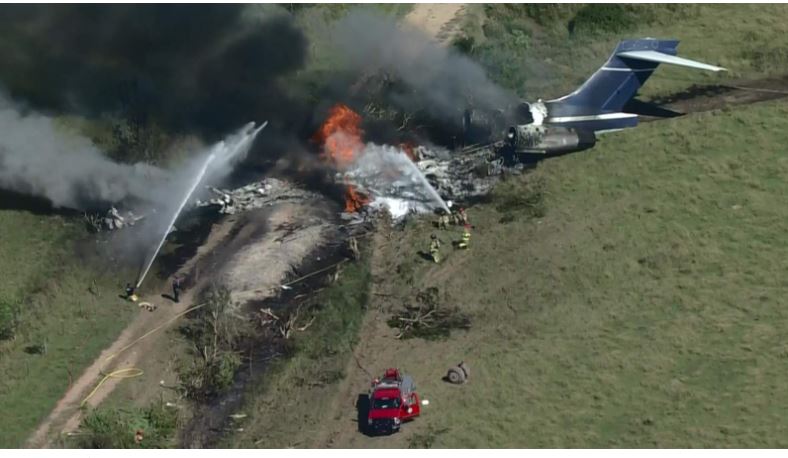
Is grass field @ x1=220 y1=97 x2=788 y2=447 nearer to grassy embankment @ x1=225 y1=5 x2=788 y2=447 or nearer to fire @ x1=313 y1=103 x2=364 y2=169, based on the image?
grassy embankment @ x1=225 y1=5 x2=788 y2=447

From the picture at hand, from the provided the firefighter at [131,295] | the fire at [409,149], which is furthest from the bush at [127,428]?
the fire at [409,149]

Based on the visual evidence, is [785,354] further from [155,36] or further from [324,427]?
[155,36]

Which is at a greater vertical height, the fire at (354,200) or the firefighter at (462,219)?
the fire at (354,200)

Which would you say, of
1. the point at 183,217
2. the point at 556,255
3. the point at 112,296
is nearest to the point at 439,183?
the point at 556,255

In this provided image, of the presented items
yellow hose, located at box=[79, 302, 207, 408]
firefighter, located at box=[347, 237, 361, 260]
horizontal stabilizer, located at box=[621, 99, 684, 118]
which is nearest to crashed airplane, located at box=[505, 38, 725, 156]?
horizontal stabilizer, located at box=[621, 99, 684, 118]

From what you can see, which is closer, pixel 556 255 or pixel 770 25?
pixel 556 255

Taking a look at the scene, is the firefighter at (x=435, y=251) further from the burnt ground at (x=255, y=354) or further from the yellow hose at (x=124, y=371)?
the yellow hose at (x=124, y=371)
